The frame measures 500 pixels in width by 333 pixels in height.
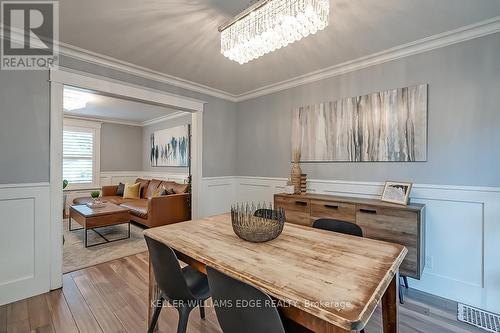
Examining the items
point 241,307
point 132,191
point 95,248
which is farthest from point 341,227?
point 132,191

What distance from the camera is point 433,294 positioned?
7.51 feet

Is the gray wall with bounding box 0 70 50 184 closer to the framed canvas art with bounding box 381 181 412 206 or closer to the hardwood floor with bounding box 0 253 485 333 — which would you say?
the hardwood floor with bounding box 0 253 485 333

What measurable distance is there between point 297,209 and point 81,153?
227 inches

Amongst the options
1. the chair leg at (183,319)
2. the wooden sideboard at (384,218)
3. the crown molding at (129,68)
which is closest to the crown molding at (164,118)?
the crown molding at (129,68)

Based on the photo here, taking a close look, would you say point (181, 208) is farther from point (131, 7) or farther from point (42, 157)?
point (131, 7)

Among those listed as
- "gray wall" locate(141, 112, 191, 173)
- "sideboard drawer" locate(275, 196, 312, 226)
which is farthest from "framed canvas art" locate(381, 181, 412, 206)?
"gray wall" locate(141, 112, 191, 173)

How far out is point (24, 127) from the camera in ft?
7.29

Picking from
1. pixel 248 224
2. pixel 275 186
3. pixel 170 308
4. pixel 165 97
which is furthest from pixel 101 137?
pixel 248 224

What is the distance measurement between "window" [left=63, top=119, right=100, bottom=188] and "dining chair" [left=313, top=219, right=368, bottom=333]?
20.5ft

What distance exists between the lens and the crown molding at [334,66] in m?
2.10

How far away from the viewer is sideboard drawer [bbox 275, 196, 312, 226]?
2.77 meters

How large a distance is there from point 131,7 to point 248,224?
1.84 m

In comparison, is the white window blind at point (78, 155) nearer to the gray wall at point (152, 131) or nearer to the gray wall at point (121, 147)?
the gray wall at point (121, 147)

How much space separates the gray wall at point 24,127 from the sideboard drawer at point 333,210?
2761mm
